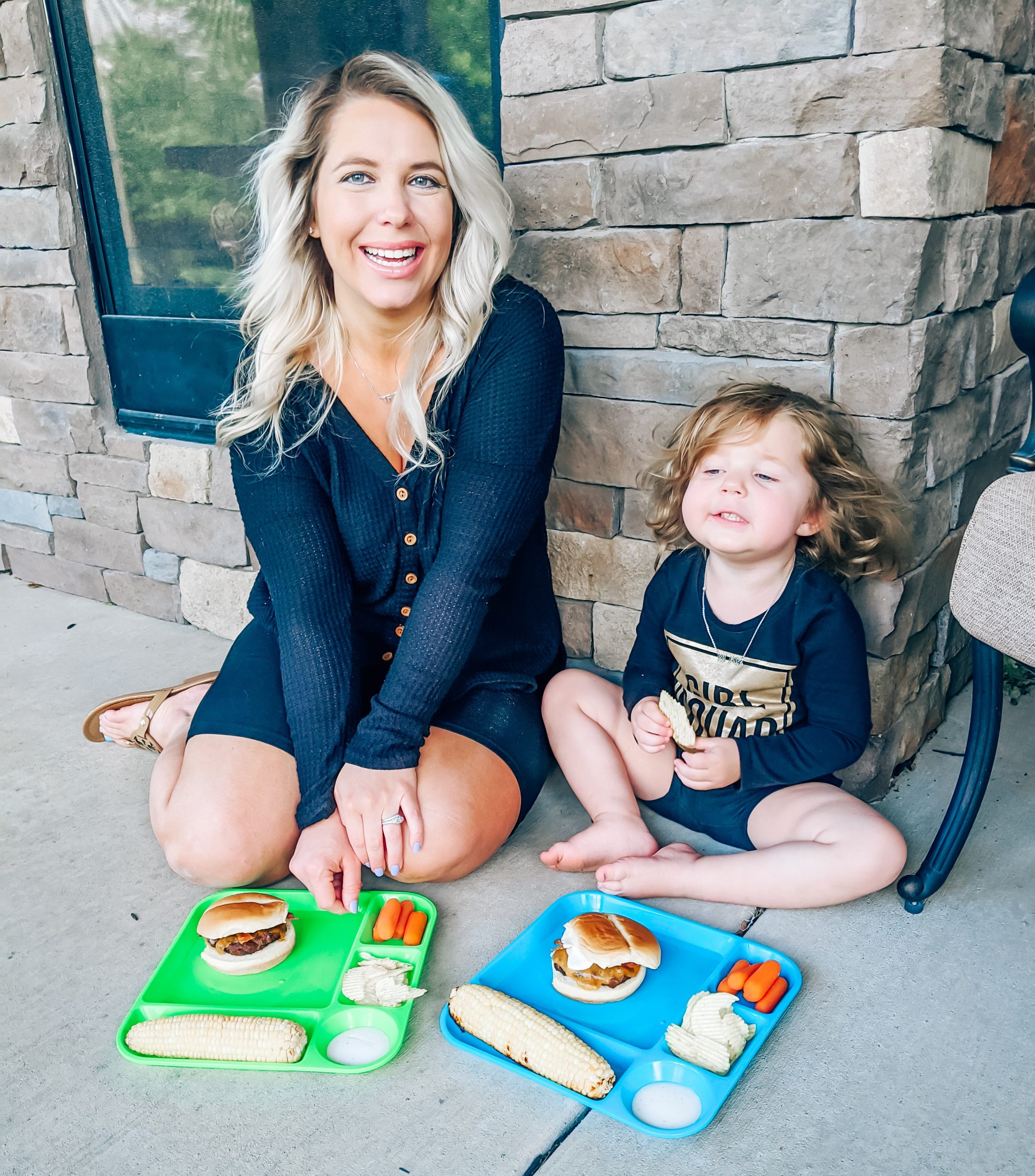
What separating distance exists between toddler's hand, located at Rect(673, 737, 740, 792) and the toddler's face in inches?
14.1

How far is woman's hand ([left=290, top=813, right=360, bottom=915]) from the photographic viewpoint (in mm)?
1603

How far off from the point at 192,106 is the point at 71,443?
1.09 m

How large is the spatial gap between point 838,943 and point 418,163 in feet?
4.96

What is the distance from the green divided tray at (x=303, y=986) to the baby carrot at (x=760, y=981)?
1.63 ft

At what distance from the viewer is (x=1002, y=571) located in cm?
139

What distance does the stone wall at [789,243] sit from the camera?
1.62m

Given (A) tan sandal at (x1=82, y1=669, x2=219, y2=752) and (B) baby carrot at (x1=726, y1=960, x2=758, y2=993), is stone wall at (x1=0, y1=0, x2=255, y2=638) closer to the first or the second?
(A) tan sandal at (x1=82, y1=669, x2=219, y2=752)

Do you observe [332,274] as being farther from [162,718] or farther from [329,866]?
[329,866]

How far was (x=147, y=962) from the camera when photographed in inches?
63.4

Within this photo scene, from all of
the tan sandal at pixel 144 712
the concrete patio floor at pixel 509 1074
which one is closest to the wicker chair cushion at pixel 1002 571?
the concrete patio floor at pixel 509 1074

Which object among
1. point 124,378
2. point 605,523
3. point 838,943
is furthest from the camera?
point 124,378

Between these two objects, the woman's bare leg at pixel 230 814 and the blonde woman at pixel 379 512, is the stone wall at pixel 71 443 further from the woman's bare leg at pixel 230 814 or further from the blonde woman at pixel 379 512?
the woman's bare leg at pixel 230 814

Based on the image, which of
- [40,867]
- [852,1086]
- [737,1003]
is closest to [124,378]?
[40,867]

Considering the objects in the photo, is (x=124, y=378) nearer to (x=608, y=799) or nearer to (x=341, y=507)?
(x=341, y=507)
